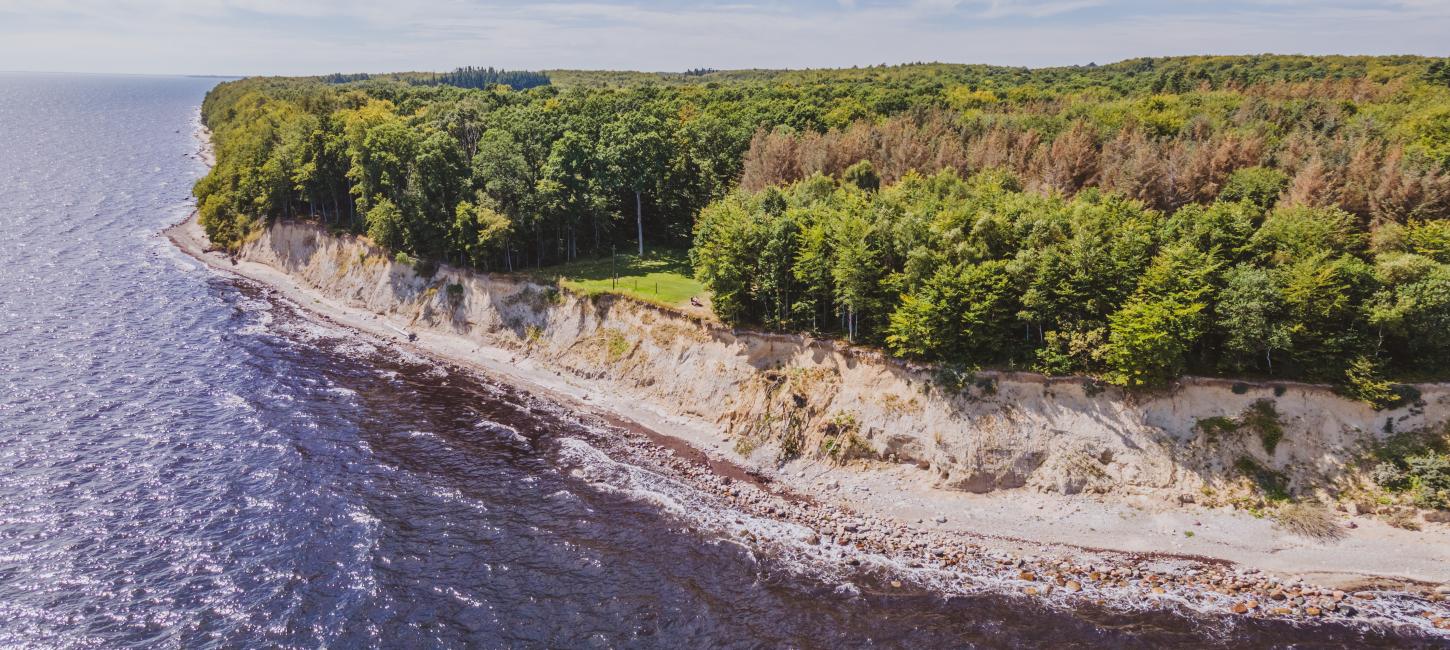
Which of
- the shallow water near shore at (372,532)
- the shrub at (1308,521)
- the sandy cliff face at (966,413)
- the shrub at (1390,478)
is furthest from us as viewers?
the sandy cliff face at (966,413)

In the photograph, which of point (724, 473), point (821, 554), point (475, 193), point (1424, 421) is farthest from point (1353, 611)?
point (475, 193)

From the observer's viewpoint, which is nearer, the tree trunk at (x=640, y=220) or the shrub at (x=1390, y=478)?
the shrub at (x=1390, y=478)

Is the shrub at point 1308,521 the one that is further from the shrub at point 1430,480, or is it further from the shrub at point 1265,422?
the shrub at point 1430,480

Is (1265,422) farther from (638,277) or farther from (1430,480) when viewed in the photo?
(638,277)

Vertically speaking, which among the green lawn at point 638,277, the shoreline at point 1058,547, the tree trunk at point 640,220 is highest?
the tree trunk at point 640,220

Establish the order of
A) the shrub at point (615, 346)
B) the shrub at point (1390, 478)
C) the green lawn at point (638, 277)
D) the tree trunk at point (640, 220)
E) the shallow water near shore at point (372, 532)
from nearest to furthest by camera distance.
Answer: the shallow water near shore at point (372, 532) < the shrub at point (1390, 478) < the shrub at point (615, 346) < the green lawn at point (638, 277) < the tree trunk at point (640, 220)

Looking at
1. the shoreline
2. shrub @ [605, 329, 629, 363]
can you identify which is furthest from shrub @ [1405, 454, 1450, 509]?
shrub @ [605, 329, 629, 363]

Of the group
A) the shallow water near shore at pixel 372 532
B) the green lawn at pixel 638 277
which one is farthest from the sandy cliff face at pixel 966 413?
the shallow water near shore at pixel 372 532

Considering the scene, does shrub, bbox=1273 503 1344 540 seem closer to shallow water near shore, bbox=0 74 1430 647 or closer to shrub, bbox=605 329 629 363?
shallow water near shore, bbox=0 74 1430 647

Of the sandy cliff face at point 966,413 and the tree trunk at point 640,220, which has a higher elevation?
the tree trunk at point 640,220
